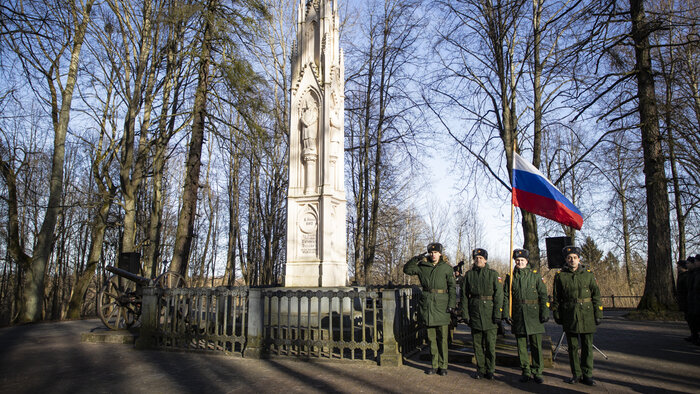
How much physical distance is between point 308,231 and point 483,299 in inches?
181

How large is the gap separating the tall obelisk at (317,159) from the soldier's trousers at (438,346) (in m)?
3.36

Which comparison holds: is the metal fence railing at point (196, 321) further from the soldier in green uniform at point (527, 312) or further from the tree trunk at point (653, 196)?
the tree trunk at point (653, 196)

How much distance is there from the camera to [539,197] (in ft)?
26.2

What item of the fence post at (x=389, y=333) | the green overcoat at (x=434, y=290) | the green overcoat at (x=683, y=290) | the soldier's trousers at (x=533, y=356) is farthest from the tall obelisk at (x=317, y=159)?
the green overcoat at (x=683, y=290)

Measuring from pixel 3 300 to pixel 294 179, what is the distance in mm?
32005

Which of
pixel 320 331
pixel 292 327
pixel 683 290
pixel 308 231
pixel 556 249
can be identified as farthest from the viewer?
pixel 556 249

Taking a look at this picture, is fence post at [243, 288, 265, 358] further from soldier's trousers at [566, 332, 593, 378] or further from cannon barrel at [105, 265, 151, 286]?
soldier's trousers at [566, 332, 593, 378]

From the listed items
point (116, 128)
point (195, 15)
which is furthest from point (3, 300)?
point (195, 15)

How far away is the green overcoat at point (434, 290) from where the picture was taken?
677cm

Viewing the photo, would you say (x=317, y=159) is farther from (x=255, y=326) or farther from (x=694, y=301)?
(x=694, y=301)

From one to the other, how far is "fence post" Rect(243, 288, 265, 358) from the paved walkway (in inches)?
10.5

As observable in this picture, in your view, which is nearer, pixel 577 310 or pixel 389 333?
pixel 577 310

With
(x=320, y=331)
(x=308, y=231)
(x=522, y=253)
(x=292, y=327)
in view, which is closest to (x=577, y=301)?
(x=522, y=253)

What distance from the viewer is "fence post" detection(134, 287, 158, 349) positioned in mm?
8883
